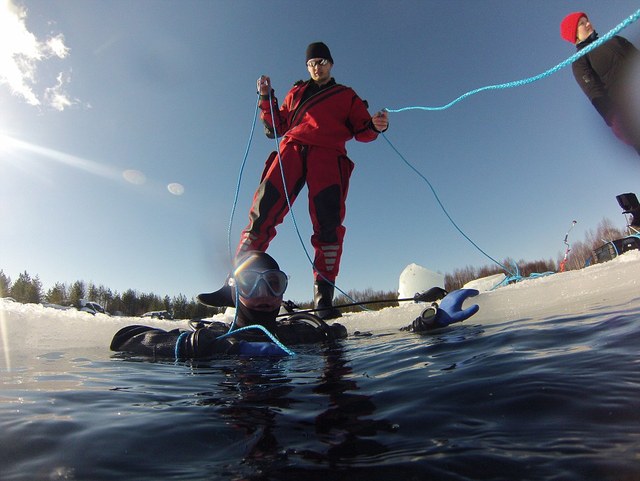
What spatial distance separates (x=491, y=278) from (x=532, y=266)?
1242 centimetres

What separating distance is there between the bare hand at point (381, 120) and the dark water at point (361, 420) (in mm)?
2451

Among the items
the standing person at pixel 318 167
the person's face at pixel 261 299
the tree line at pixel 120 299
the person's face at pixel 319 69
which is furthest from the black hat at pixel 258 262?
the tree line at pixel 120 299

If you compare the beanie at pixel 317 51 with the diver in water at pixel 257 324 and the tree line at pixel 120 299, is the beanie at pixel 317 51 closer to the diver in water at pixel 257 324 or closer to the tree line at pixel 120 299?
the diver in water at pixel 257 324

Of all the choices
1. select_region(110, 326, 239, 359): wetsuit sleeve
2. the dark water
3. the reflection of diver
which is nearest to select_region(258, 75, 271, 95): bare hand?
select_region(110, 326, 239, 359): wetsuit sleeve

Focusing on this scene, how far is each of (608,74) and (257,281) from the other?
3661mm

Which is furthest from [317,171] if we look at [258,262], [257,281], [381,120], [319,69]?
[257,281]

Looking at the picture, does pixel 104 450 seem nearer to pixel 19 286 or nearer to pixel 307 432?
pixel 307 432

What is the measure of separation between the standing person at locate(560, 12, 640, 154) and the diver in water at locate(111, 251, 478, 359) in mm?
2259

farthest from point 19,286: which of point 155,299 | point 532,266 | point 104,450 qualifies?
point 104,450

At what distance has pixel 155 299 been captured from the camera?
43281mm

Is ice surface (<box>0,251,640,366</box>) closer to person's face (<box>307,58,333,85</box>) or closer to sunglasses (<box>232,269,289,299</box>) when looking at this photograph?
sunglasses (<box>232,269,289,299</box>)

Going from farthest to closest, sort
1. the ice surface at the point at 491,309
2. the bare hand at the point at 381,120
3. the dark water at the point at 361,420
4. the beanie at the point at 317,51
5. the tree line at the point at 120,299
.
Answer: the tree line at the point at 120,299 < the beanie at the point at 317,51 < the bare hand at the point at 381,120 < the ice surface at the point at 491,309 < the dark water at the point at 361,420

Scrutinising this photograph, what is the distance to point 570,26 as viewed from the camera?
349 cm

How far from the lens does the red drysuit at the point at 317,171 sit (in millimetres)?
3578
